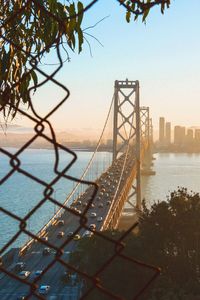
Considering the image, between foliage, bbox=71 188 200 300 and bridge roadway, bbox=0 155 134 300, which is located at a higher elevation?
foliage, bbox=71 188 200 300

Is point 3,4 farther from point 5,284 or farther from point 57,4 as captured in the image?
point 5,284

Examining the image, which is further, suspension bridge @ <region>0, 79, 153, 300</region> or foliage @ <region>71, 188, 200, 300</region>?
suspension bridge @ <region>0, 79, 153, 300</region>

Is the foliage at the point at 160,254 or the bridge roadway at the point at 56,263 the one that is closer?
the foliage at the point at 160,254

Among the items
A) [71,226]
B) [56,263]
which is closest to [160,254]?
[56,263]

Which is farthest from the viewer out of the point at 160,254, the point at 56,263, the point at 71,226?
the point at 71,226

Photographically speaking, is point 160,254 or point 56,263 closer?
point 160,254

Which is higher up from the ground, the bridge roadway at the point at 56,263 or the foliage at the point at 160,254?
the foliage at the point at 160,254

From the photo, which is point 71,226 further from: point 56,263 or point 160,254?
point 160,254

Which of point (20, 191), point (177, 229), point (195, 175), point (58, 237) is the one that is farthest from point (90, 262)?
point (195, 175)
